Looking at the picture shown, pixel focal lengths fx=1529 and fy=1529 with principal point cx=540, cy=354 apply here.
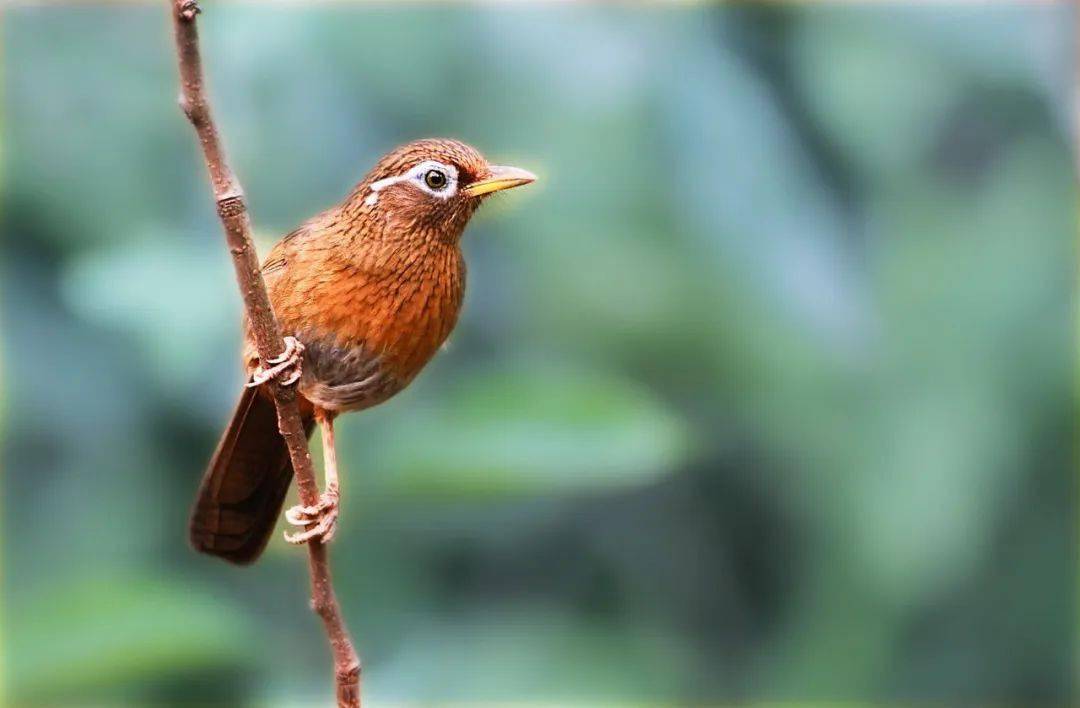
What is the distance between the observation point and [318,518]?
2.52 metres

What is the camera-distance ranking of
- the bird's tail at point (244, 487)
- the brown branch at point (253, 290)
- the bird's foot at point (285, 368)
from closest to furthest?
1. the brown branch at point (253, 290)
2. the bird's foot at point (285, 368)
3. the bird's tail at point (244, 487)

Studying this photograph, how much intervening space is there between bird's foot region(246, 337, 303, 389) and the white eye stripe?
1.20ft

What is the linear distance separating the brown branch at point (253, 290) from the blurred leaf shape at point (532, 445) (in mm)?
1037

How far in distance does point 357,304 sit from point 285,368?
0.88 ft

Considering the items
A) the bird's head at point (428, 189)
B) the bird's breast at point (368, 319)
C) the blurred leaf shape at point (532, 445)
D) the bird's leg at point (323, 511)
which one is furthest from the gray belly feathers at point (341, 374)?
the blurred leaf shape at point (532, 445)

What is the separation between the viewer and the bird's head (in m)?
2.70

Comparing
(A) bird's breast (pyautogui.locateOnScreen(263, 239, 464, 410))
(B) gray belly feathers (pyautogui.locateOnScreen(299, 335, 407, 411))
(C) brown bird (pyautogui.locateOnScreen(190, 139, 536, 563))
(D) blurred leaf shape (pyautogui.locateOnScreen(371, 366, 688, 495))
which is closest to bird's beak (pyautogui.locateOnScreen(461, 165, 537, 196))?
(C) brown bird (pyautogui.locateOnScreen(190, 139, 536, 563))

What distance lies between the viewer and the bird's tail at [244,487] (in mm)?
2768

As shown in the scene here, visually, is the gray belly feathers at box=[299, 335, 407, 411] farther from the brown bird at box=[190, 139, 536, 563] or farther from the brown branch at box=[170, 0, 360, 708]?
the brown branch at box=[170, 0, 360, 708]

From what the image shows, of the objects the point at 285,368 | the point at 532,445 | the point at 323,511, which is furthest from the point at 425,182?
the point at 532,445

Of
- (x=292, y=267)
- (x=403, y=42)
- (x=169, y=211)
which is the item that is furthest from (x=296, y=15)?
(x=292, y=267)

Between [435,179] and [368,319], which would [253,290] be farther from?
[435,179]

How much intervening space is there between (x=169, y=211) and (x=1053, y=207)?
2249 mm

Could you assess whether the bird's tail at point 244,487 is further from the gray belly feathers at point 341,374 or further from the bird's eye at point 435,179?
the bird's eye at point 435,179
